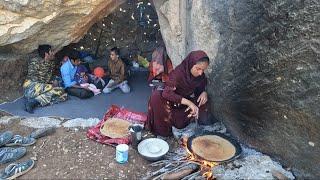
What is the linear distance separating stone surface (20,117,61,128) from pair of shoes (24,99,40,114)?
310 mm

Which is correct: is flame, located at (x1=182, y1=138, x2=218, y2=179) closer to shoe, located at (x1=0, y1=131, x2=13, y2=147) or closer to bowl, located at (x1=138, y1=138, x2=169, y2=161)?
bowl, located at (x1=138, y1=138, x2=169, y2=161)

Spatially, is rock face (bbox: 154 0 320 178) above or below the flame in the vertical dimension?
above

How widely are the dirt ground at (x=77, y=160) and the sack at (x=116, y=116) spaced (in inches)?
3.1

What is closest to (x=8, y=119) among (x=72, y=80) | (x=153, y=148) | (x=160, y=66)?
(x=72, y=80)

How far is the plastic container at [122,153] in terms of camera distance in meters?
4.30

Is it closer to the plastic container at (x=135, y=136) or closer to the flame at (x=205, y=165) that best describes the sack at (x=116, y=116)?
the plastic container at (x=135, y=136)

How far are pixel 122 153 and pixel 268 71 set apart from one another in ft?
6.23

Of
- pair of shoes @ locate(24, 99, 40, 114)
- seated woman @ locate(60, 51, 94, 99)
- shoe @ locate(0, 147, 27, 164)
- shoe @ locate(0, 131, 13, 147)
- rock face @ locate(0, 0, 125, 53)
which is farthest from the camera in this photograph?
seated woman @ locate(60, 51, 94, 99)

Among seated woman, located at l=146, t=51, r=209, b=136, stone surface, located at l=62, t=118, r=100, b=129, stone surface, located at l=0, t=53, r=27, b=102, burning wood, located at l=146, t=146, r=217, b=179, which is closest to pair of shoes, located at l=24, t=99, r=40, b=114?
stone surface, located at l=0, t=53, r=27, b=102

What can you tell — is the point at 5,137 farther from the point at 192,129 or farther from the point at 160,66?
the point at 160,66

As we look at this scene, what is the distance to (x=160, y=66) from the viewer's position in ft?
22.0

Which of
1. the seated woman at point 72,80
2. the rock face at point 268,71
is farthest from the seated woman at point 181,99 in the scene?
the seated woman at point 72,80

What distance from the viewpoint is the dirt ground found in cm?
419

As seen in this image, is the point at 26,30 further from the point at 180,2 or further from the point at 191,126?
the point at 191,126
